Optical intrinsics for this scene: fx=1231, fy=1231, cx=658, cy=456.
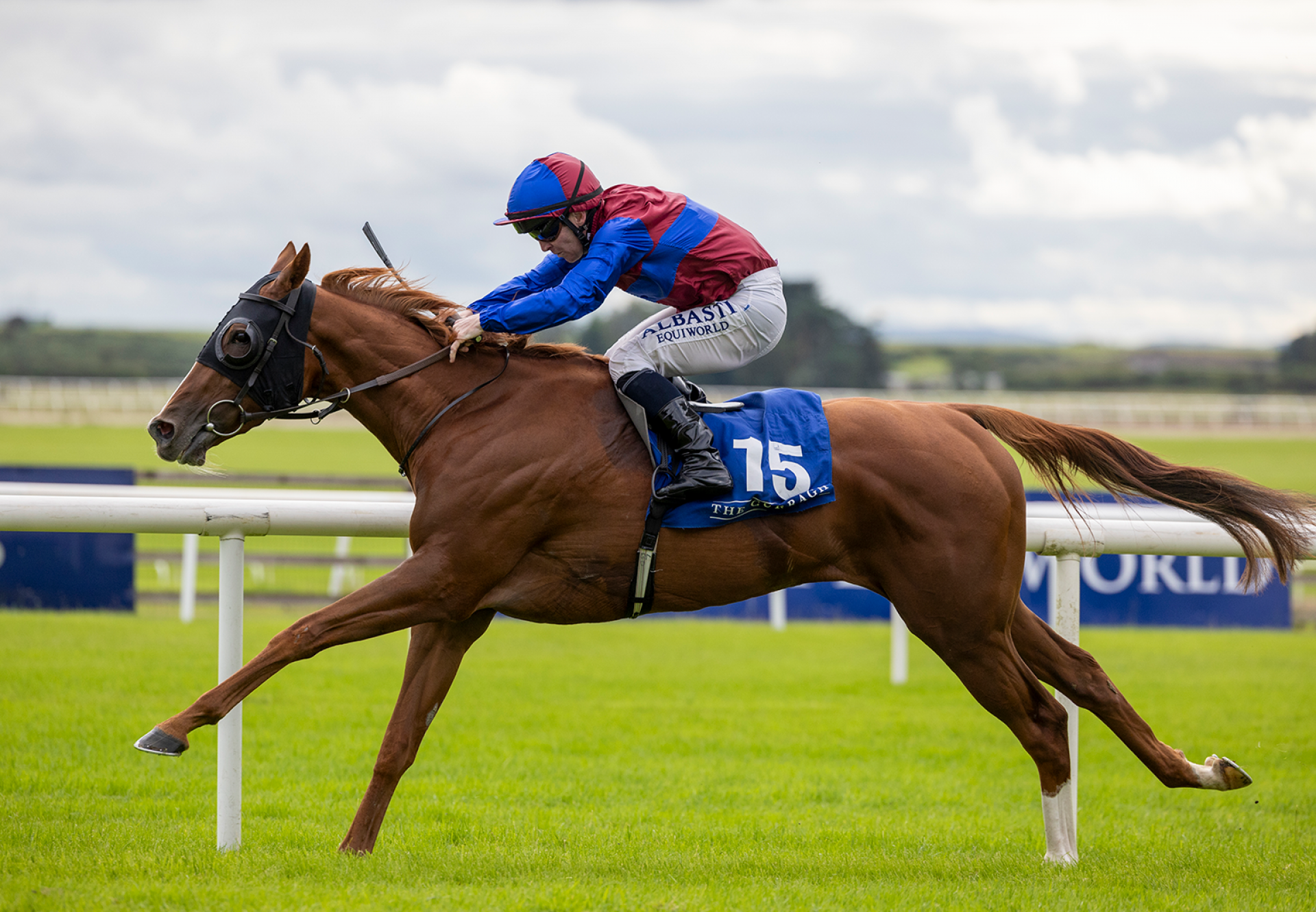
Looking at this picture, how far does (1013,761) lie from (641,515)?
345cm

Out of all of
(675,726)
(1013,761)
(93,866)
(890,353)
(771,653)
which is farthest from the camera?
(890,353)

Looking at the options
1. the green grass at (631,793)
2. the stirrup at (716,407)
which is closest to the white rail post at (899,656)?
Answer: the green grass at (631,793)

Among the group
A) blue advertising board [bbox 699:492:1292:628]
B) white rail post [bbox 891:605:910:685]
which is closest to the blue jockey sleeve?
white rail post [bbox 891:605:910:685]

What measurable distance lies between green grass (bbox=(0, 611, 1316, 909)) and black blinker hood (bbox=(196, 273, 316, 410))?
4.82 ft

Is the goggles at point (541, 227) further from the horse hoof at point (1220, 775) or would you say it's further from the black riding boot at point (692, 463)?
the horse hoof at point (1220, 775)

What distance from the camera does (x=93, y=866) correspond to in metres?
3.67

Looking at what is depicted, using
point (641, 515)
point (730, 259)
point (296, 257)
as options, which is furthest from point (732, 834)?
point (296, 257)

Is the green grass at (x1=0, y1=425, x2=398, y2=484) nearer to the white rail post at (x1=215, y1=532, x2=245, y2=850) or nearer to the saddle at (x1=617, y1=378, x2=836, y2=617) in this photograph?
the white rail post at (x1=215, y1=532, x2=245, y2=850)

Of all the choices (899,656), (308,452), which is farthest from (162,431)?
(308,452)

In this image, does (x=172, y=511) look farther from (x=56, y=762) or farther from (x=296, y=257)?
(x=56, y=762)

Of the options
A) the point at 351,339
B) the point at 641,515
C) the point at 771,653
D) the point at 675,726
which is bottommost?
the point at 771,653

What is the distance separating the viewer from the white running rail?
4.00 meters

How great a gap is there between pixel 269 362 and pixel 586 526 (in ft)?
3.82

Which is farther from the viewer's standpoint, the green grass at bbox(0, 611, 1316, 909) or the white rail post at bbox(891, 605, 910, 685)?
the white rail post at bbox(891, 605, 910, 685)
